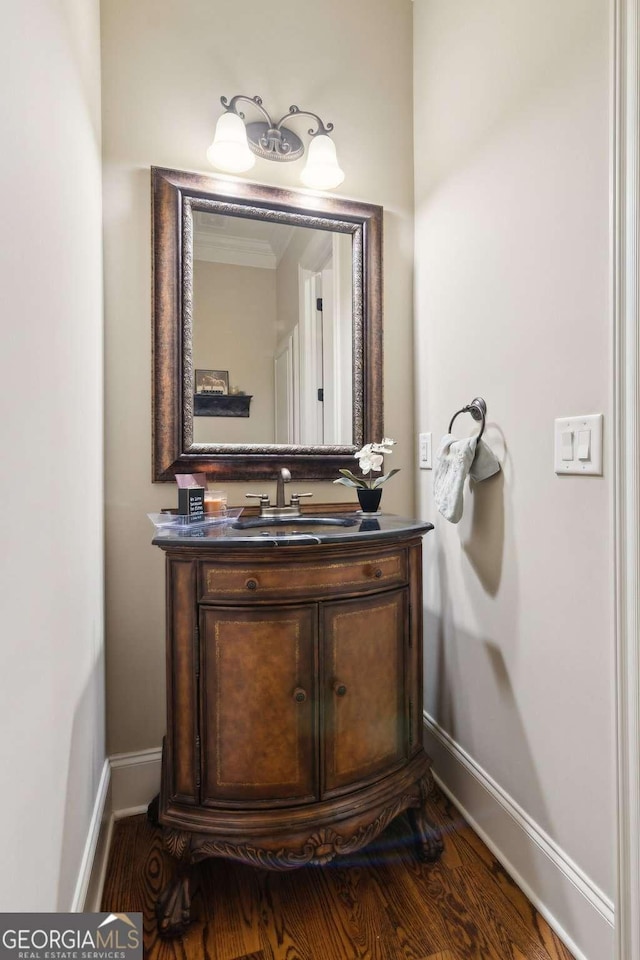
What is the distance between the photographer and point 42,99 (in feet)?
2.64

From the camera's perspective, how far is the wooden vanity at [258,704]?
3.57ft

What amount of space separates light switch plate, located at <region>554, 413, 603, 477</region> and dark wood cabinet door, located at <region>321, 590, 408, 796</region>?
20.4 inches

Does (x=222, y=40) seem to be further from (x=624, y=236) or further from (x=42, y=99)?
(x=624, y=236)

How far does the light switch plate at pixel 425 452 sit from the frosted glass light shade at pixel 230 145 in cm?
110

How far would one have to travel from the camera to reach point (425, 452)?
1789 mm

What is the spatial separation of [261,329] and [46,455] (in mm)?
1008

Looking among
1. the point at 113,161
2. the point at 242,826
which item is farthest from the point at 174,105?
the point at 242,826

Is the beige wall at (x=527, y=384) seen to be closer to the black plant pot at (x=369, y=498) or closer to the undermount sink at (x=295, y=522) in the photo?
the black plant pot at (x=369, y=498)

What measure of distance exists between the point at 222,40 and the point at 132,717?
7.41 feet

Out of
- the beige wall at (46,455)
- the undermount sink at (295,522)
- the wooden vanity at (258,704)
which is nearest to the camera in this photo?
the beige wall at (46,455)

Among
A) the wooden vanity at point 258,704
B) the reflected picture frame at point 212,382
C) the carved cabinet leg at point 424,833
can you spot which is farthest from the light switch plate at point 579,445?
the reflected picture frame at point 212,382

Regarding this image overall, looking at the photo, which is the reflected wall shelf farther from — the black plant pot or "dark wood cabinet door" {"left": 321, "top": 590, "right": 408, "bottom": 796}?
"dark wood cabinet door" {"left": 321, "top": 590, "right": 408, "bottom": 796}

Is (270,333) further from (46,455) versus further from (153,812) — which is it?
(153,812)

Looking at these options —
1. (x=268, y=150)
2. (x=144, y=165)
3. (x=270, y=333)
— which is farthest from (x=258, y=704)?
(x=268, y=150)
